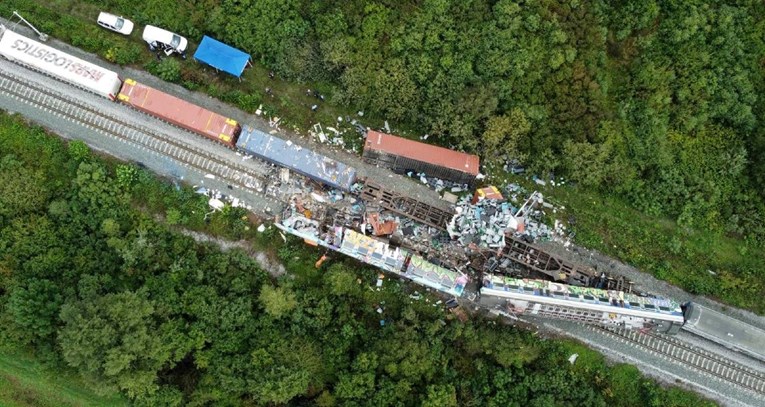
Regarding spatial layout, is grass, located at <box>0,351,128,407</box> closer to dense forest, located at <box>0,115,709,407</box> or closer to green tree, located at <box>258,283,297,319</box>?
dense forest, located at <box>0,115,709,407</box>

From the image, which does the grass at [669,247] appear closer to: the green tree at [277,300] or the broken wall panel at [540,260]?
the broken wall panel at [540,260]

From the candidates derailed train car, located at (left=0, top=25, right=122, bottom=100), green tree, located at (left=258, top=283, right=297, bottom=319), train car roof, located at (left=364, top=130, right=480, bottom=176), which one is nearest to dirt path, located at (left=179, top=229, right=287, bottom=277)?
green tree, located at (left=258, top=283, right=297, bottom=319)

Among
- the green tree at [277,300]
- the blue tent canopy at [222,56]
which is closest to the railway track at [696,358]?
the green tree at [277,300]

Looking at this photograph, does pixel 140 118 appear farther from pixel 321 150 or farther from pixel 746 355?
pixel 746 355

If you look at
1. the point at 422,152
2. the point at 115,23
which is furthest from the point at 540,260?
the point at 115,23

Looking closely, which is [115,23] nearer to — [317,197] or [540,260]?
[317,197]

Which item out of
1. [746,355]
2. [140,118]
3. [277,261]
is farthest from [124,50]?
[746,355]

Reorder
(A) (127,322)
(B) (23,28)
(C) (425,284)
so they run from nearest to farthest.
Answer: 1. (A) (127,322)
2. (C) (425,284)
3. (B) (23,28)
